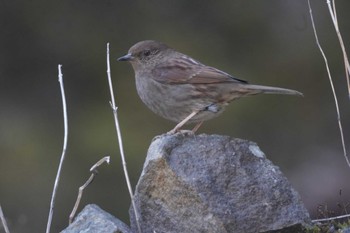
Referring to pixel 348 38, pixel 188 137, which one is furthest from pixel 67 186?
pixel 188 137

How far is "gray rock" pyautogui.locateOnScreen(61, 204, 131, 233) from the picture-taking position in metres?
7.39

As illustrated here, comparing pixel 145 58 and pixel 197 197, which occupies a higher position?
pixel 145 58

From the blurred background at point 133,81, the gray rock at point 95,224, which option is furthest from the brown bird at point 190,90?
the blurred background at point 133,81

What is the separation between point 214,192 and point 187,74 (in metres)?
1.91

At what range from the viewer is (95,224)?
7.48 metres

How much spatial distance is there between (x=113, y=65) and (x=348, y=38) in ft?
10.3

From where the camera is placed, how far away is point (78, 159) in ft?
46.8

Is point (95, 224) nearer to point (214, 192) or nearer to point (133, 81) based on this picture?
point (214, 192)

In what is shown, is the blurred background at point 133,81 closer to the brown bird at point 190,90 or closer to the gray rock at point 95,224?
the brown bird at point 190,90

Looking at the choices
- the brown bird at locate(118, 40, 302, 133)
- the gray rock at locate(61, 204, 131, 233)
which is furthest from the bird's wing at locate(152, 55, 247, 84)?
the gray rock at locate(61, 204, 131, 233)

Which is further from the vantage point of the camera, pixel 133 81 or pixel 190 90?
pixel 133 81

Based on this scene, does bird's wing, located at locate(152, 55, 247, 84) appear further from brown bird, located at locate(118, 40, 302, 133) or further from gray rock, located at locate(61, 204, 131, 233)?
gray rock, located at locate(61, 204, 131, 233)

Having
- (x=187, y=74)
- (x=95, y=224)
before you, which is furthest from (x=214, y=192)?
(x=187, y=74)

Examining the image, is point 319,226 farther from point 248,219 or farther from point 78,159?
point 78,159
